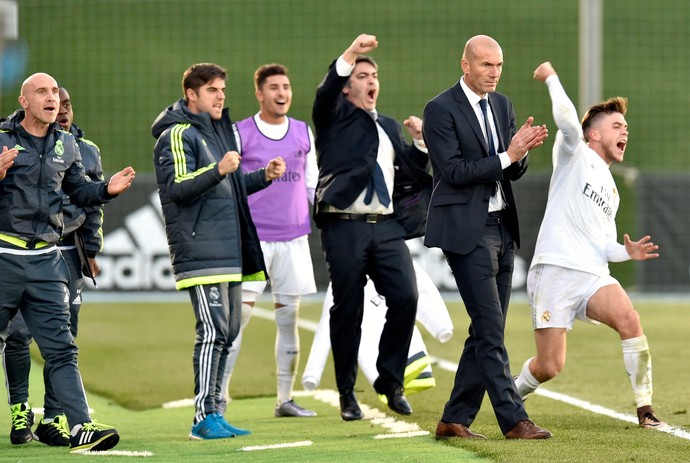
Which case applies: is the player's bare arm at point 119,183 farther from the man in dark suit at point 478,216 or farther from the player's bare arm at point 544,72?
the player's bare arm at point 544,72

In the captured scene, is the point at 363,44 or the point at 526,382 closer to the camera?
the point at 363,44

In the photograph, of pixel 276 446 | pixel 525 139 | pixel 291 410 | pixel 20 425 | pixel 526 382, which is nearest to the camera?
pixel 525 139

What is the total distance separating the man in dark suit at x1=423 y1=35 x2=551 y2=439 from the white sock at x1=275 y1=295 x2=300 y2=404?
1.94m

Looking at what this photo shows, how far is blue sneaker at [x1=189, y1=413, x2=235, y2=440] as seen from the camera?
7.30 m

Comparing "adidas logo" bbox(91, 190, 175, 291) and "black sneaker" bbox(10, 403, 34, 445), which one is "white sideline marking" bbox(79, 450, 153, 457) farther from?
"adidas logo" bbox(91, 190, 175, 291)

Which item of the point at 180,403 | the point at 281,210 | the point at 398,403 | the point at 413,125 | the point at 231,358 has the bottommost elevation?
the point at 180,403

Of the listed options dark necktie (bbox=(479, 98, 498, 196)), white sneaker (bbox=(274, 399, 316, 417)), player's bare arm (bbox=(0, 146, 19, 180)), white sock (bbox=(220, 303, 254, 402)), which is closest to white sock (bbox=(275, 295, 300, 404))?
white sneaker (bbox=(274, 399, 316, 417))

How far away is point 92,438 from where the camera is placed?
6.63 m

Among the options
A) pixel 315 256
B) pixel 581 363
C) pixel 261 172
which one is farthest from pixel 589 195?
pixel 315 256

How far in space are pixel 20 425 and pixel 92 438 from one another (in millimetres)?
883

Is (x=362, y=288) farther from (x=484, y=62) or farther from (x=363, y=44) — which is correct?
(x=484, y=62)

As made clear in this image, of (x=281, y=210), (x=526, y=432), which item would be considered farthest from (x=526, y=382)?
(x=281, y=210)

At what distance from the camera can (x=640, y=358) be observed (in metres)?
7.27

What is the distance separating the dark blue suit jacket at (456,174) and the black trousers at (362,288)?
47.6 inches
